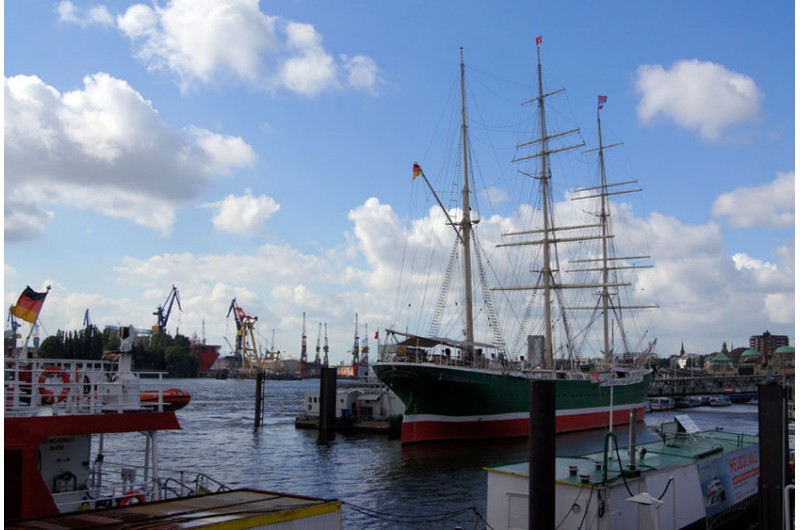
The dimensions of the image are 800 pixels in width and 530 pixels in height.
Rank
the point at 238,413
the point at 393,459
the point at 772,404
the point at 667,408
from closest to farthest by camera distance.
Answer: the point at 772,404 → the point at 393,459 → the point at 238,413 → the point at 667,408

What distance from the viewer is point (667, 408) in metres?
104

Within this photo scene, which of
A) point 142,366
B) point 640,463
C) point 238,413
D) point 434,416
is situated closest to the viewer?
point 640,463

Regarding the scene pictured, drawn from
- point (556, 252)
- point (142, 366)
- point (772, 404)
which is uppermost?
point (556, 252)

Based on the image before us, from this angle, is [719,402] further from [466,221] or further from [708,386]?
[466,221]

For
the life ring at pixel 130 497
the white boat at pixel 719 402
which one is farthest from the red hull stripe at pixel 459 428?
the white boat at pixel 719 402

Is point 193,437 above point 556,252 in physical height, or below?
below

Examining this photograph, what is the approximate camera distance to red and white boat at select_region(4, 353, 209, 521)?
44.6ft

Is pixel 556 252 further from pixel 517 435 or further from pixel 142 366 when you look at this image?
pixel 142 366

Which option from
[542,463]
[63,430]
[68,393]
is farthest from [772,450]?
[68,393]

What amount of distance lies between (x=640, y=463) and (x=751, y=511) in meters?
8.63

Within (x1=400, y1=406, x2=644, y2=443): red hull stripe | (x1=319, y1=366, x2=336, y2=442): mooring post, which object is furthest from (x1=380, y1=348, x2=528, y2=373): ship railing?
(x1=319, y1=366, x2=336, y2=442): mooring post

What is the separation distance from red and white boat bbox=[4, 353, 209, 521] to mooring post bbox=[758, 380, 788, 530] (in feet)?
44.7

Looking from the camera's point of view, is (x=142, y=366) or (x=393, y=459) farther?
(x=142, y=366)

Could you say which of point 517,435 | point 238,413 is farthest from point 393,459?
point 238,413
